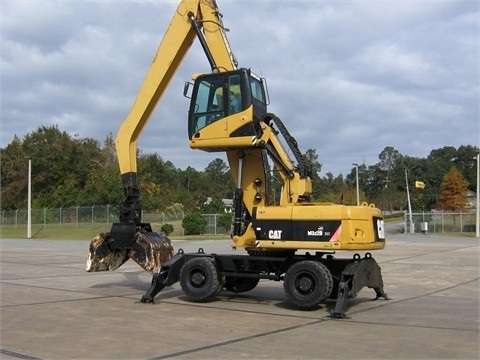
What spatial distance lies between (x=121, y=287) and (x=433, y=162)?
153m

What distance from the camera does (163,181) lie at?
107 meters

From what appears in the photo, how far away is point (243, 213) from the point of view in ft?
39.8

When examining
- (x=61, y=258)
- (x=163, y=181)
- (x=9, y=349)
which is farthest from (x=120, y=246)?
(x=163, y=181)

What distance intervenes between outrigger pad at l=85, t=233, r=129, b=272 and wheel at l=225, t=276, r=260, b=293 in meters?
2.34

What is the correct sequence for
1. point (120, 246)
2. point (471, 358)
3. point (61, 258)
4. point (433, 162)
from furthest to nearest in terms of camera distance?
1. point (433, 162)
2. point (61, 258)
3. point (120, 246)
4. point (471, 358)

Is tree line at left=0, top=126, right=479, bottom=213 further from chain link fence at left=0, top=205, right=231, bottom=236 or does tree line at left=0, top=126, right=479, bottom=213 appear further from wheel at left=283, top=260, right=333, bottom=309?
wheel at left=283, top=260, right=333, bottom=309

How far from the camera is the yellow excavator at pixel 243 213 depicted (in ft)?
35.6

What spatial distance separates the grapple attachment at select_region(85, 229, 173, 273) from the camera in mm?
12469

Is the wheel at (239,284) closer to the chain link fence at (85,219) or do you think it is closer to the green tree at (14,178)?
the chain link fence at (85,219)

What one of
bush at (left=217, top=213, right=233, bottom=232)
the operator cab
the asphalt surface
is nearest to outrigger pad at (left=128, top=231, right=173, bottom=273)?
the asphalt surface

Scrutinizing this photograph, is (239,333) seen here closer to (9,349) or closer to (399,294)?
(9,349)

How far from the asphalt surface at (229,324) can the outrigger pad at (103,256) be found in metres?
0.70

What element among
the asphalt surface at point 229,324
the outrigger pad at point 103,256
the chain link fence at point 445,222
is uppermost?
the chain link fence at point 445,222

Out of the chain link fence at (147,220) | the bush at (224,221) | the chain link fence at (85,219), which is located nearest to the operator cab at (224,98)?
the bush at (224,221)
